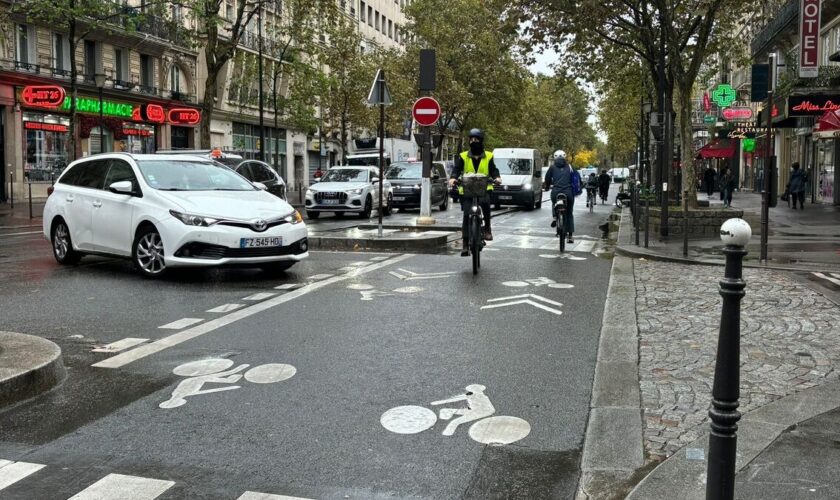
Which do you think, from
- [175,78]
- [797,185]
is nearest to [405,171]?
[797,185]

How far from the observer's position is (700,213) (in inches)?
713

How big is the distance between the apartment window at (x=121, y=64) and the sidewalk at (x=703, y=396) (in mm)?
35566

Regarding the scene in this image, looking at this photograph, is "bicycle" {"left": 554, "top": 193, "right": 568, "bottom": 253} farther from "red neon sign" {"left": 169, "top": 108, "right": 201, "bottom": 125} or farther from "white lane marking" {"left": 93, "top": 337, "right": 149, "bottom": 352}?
"red neon sign" {"left": 169, "top": 108, "right": 201, "bottom": 125}

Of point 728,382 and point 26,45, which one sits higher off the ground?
point 26,45

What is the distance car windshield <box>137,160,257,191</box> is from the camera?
10.9 meters

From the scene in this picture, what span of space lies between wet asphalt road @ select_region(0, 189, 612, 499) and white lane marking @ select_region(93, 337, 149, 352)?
0.12 m

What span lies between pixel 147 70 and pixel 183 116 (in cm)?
293

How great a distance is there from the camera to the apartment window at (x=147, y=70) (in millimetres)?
43000

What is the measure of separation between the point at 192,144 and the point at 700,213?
1388 inches

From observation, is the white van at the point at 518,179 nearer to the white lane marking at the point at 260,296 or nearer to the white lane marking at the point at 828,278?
the white lane marking at the point at 828,278

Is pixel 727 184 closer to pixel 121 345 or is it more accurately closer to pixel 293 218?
pixel 293 218

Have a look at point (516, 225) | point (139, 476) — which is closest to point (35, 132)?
point (516, 225)

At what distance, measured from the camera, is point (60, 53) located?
36219 millimetres

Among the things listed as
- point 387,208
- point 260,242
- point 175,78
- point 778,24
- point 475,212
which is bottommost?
point 387,208
